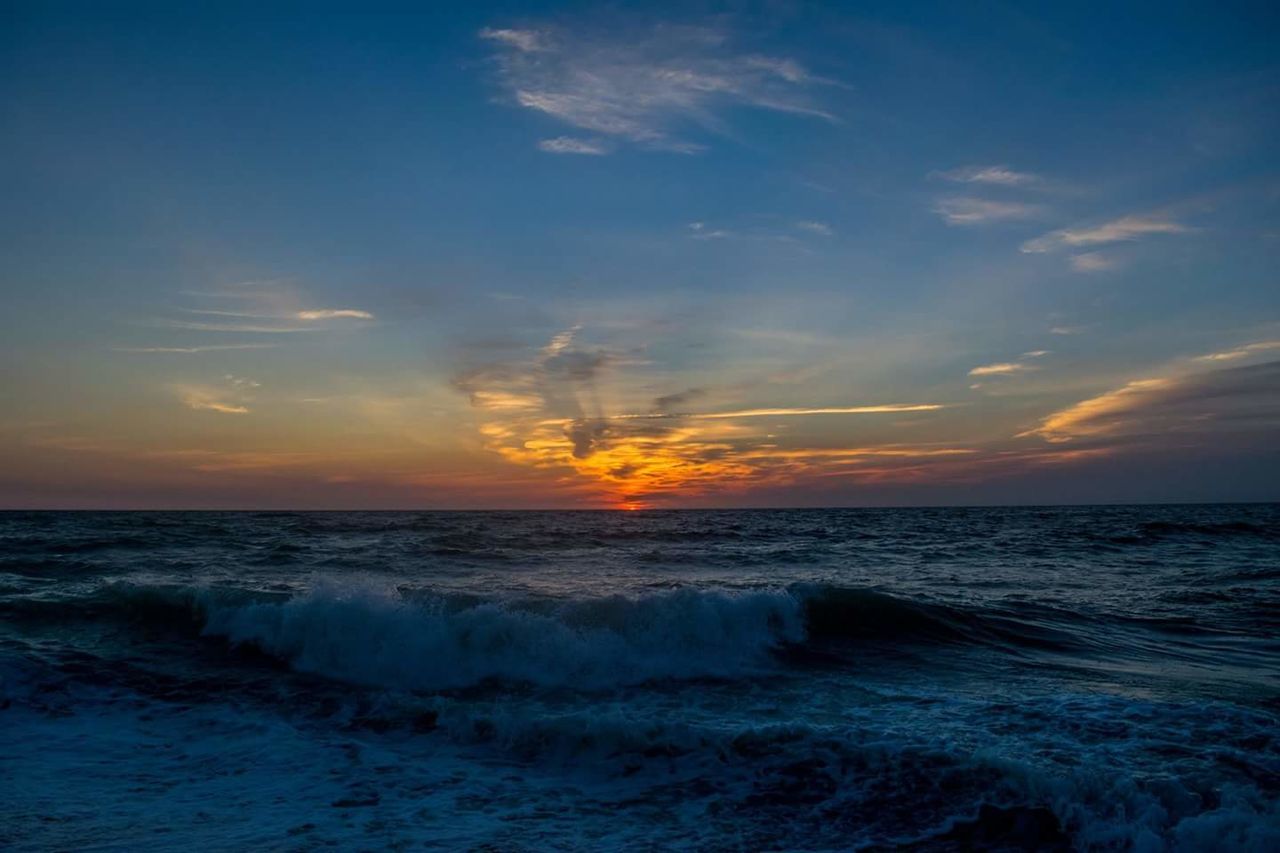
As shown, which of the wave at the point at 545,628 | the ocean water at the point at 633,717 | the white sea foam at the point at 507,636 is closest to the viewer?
the ocean water at the point at 633,717

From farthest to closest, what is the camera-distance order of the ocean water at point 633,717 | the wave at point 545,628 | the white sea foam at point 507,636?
the wave at point 545,628 < the white sea foam at point 507,636 < the ocean water at point 633,717

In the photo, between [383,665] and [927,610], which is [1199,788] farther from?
[383,665]

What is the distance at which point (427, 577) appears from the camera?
67.8 ft

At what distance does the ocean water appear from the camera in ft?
20.0

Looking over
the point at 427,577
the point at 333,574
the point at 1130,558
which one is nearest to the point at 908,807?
the point at 427,577

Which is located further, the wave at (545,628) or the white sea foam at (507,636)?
the wave at (545,628)

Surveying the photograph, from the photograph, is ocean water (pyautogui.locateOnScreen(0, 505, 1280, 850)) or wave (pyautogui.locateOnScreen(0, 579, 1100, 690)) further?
wave (pyautogui.locateOnScreen(0, 579, 1100, 690))

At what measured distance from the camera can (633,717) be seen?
8.76 metres

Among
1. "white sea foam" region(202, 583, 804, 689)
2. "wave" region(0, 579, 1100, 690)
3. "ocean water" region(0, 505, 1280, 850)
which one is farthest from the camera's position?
"wave" region(0, 579, 1100, 690)

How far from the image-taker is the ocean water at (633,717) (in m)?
6.11

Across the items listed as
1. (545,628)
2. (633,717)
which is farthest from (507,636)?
(633,717)

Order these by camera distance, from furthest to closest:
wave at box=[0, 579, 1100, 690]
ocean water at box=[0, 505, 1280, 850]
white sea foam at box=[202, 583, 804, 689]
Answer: wave at box=[0, 579, 1100, 690], white sea foam at box=[202, 583, 804, 689], ocean water at box=[0, 505, 1280, 850]

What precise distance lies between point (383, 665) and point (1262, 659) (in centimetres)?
1362

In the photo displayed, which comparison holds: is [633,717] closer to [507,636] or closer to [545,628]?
[545,628]
